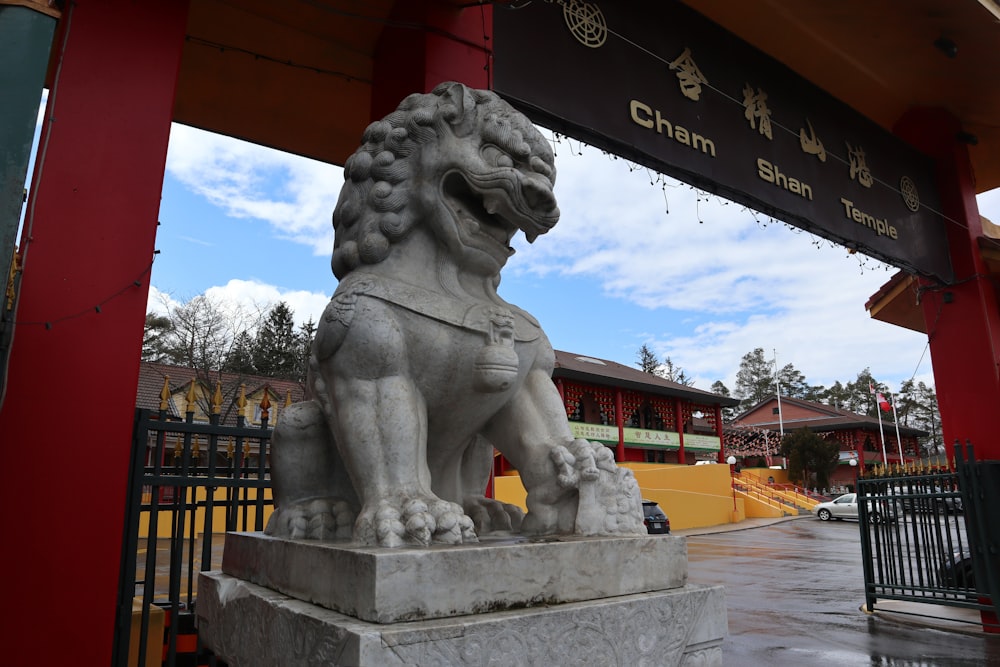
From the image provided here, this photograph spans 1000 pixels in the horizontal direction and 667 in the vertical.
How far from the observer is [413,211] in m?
1.58

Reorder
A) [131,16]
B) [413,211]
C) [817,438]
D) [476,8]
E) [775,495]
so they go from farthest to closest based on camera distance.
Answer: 1. [817,438]
2. [775,495]
3. [476,8]
4. [131,16]
5. [413,211]

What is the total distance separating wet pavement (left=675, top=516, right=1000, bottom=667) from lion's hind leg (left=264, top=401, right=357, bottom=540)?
2957 millimetres

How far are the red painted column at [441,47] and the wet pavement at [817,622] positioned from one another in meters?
3.59

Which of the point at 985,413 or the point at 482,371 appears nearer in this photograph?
the point at 482,371

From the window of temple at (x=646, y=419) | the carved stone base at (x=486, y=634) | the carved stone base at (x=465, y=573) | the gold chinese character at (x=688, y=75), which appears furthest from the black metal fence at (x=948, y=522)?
the window of temple at (x=646, y=419)

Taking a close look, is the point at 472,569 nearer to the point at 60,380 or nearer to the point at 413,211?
the point at 413,211

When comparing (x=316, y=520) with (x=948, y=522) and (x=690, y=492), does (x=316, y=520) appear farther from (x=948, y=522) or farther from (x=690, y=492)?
(x=690, y=492)

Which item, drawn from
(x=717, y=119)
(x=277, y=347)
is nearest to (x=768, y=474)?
(x=277, y=347)

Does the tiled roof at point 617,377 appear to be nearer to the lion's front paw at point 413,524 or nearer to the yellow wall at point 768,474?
the yellow wall at point 768,474

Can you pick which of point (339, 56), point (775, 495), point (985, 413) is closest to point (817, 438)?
point (775, 495)

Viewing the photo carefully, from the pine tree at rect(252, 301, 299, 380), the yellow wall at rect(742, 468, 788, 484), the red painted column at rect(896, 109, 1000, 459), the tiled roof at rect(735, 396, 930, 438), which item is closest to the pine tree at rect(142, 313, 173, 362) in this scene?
the pine tree at rect(252, 301, 299, 380)

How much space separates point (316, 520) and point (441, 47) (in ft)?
8.96

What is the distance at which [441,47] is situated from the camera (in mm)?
3359

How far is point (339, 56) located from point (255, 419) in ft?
36.1
